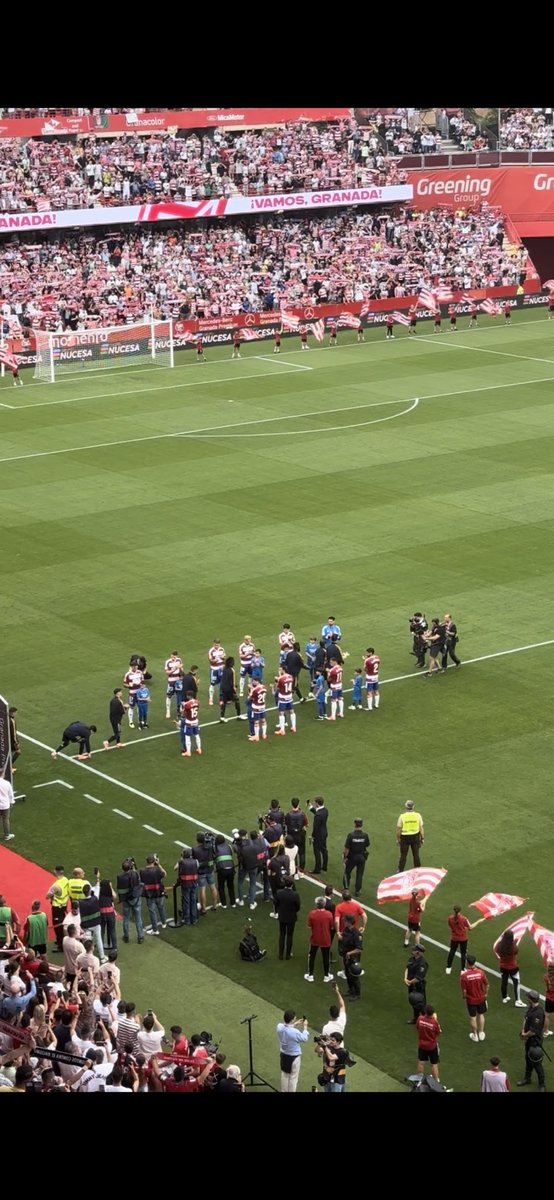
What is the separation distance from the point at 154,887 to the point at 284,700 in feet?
25.4

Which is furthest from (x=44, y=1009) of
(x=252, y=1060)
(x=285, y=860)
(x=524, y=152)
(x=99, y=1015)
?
(x=524, y=152)

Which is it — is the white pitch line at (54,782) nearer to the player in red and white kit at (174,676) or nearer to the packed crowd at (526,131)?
the player in red and white kit at (174,676)

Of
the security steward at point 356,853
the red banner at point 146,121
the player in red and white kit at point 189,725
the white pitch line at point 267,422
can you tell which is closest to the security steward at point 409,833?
the security steward at point 356,853

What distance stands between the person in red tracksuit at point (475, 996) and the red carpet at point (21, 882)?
20.4 ft

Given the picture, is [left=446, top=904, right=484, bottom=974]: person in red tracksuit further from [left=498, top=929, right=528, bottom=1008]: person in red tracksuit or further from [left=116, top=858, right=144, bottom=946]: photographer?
[left=116, top=858, right=144, bottom=946]: photographer

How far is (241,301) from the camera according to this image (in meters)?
73.2

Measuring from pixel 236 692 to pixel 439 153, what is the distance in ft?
210

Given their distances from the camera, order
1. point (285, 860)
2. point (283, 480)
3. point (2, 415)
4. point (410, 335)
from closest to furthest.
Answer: point (285, 860), point (283, 480), point (2, 415), point (410, 335)

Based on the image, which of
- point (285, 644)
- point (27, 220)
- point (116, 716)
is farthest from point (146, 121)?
point (116, 716)

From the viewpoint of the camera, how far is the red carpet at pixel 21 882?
22.3 metres

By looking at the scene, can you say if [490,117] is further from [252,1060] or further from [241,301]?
[252,1060]

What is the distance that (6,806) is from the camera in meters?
24.6

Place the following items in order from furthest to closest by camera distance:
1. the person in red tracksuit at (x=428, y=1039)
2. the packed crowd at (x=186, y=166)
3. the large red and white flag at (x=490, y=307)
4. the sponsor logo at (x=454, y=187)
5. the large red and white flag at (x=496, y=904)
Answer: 1. the sponsor logo at (x=454, y=187)
2. the large red and white flag at (x=490, y=307)
3. the packed crowd at (x=186, y=166)
4. the large red and white flag at (x=496, y=904)
5. the person in red tracksuit at (x=428, y=1039)

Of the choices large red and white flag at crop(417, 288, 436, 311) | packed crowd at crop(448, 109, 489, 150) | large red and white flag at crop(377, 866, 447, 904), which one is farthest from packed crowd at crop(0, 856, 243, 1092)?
packed crowd at crop(448, 109, 489, 150)
